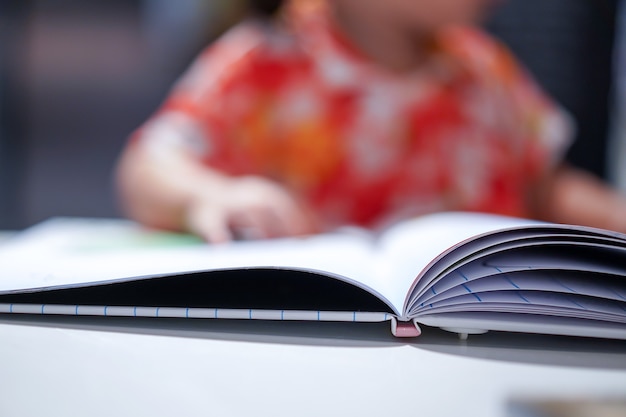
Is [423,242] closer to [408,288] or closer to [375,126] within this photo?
[408,288]

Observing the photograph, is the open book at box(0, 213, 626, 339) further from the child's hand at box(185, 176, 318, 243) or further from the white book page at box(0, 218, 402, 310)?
the child's hand at box(185, 176, 318, 243)

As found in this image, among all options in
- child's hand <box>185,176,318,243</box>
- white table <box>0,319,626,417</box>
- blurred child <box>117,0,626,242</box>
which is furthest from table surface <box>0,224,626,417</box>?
blurred child <box>117,0,626,242</box>

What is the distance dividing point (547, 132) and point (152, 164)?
0.54m

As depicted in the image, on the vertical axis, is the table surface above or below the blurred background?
below

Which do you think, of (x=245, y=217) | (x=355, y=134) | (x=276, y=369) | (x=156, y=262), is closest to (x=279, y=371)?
(x=276, y=369)

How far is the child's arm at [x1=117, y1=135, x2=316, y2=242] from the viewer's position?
0.50 metres

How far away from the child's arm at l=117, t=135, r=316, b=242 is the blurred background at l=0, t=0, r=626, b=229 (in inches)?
20.7

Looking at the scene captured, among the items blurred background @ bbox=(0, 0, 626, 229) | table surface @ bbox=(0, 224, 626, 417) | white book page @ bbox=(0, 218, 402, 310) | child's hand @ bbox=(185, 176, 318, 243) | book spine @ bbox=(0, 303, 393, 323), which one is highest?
blurred background @ bbox=(0, 0, 626, 229)

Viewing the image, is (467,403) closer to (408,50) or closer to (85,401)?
(85,401)

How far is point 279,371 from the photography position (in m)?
0.23

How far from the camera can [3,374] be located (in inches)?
8.8

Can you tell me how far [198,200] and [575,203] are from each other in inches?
19.6

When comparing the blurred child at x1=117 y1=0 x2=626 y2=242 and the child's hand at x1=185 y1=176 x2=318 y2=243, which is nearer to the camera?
the child's hand at x1=185 y1=176 x2=318 y2=243

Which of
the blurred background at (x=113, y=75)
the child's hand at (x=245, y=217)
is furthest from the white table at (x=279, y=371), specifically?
the blurred background at (x=113, y=75)
